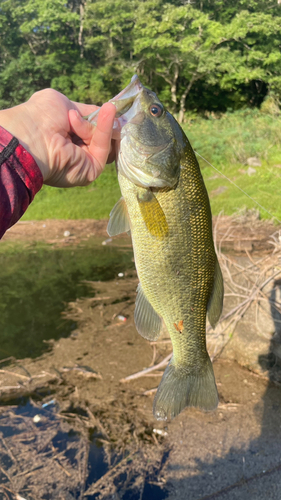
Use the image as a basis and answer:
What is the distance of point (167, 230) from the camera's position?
64.3 inches

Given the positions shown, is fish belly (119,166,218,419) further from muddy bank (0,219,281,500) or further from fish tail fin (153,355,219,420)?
muddy bank (0,219,281,500)

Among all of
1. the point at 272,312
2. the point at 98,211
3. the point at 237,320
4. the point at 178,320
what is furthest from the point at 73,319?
the point at 98,211

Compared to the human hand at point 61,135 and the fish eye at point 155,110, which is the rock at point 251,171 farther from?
the fish eye at point 155,110

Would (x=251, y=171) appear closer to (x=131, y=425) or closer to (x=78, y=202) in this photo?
(x=78, y=202)

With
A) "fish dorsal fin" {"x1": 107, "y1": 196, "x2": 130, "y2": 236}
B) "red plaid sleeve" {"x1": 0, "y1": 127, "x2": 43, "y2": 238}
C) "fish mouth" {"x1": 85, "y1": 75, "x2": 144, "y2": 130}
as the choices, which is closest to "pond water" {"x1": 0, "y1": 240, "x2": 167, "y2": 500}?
"fish dorsal fin" {"x1": 107, "y1": 196, "x2": 130, "y2": 236}

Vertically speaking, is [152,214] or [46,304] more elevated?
[152,214]

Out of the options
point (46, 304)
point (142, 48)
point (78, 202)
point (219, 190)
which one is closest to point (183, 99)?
point (142, 48)

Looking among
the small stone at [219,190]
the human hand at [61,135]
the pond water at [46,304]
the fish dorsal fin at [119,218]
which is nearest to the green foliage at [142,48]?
the small stone at [219,190]

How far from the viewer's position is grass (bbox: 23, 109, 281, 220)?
1204 cm

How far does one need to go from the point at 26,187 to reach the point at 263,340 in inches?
168

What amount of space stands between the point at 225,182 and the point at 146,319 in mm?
11828

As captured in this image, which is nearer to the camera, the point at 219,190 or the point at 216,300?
the point at 216,300

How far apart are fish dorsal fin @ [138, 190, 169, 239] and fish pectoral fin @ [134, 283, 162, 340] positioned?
1.04ft

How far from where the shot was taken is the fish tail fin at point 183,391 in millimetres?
1723
